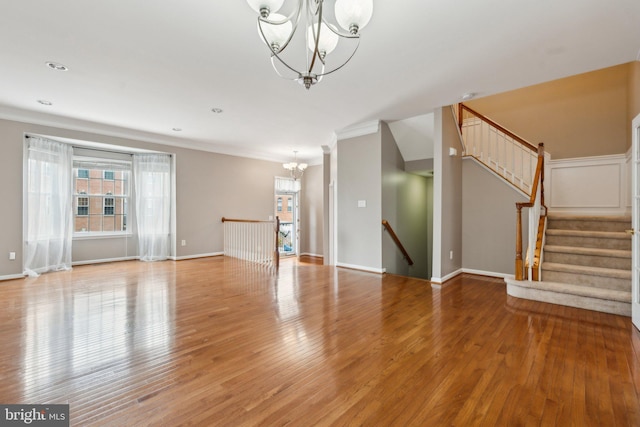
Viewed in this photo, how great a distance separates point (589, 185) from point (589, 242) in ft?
5.29

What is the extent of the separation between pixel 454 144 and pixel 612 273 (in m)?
2.67

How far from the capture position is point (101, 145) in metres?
5.68

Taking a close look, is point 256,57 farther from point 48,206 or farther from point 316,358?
point 48,206

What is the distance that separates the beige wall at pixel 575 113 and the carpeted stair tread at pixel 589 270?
2.65 meters

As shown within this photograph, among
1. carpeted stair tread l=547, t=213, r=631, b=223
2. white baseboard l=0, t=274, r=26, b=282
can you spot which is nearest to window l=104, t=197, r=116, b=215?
A: white baseboard l=0, t=274, r=26, b=282

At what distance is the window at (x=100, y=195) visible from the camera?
5.78m

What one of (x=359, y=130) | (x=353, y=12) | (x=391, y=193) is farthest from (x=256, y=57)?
(x=391, y=193)

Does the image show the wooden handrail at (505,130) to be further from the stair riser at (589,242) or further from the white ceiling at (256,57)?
the stair riser at (589,242)

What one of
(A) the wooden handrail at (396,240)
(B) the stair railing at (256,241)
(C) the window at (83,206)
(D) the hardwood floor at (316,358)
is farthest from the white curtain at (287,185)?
(D) the hardwood floor at (316,358)

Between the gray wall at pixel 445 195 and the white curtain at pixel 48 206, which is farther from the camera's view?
the white curtain at pixel 48 206

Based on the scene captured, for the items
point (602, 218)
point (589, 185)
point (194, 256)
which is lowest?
point (194, 256)

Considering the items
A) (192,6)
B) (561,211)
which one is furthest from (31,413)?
(561,211)

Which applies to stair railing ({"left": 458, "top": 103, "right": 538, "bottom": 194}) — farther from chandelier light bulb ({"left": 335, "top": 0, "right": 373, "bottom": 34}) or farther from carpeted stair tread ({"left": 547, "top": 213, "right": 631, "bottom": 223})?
chandelier light bulb ({"left": 335, "top": 0, "right": 373, "bottom": 34})

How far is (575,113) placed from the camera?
5.15 m
